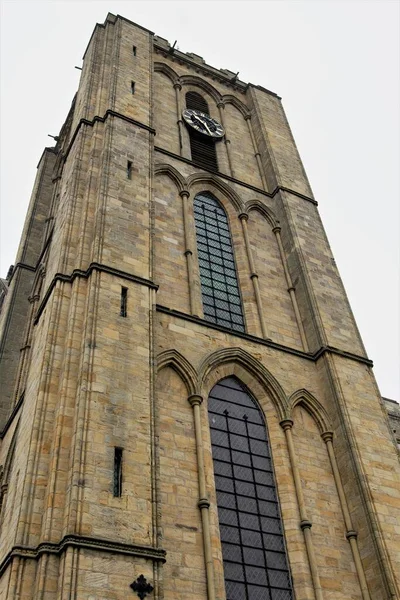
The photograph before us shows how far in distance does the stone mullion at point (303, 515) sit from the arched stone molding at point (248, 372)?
1.13 feet

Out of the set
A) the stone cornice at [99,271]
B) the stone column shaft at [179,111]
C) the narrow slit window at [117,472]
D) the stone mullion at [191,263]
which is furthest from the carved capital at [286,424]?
the stone column shaft at [179,111]

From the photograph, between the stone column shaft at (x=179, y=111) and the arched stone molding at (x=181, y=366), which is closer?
the arched stone molding at (x=181, y=366)

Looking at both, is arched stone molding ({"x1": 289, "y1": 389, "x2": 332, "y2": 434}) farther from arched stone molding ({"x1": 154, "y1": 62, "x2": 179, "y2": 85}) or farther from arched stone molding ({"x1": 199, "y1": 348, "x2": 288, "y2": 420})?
arched stone molding ({"x1": 154, "y1": 62, "x2": 179, "y2": 85})

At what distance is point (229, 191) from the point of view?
21.1 m

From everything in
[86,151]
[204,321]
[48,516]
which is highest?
[86,151]

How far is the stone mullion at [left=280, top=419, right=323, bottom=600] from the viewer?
1240 cm

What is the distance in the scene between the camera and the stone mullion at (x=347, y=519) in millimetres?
12883

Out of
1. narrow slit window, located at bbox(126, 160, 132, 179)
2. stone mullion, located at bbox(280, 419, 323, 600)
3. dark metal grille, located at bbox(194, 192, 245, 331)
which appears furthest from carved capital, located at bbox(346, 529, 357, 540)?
narrow slit window, located at bbox(126, 160, 132, 179)

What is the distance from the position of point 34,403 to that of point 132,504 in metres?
2.91

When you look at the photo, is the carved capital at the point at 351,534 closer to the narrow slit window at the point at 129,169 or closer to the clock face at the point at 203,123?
the narrow slit window at the point at 129,169

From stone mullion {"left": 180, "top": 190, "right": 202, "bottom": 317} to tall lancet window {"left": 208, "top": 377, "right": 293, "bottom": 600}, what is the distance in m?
2.06

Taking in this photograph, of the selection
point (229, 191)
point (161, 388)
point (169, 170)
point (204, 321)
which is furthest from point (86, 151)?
point (161, 388)

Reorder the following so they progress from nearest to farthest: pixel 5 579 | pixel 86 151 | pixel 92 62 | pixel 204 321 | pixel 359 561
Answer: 1. pixel 5 579
2. pixel 359 561
3. pixel 204 321
4. pixel 86 151
5. pixel 92 62

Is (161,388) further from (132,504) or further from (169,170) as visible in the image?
(169,170)
